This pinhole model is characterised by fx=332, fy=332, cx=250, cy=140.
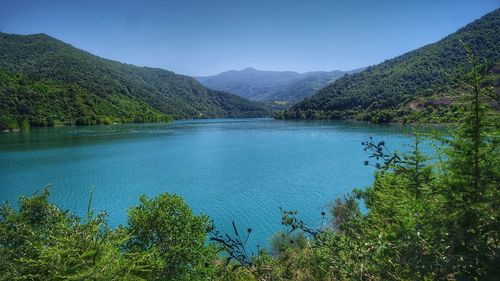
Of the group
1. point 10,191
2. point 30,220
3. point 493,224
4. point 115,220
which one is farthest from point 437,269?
point 10,191

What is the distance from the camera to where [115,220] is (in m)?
31.7

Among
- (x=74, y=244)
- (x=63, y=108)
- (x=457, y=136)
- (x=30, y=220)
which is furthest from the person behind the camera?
(x=63, y=108)

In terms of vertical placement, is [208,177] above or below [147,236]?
below

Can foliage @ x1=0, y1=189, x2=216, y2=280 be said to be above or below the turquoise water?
above

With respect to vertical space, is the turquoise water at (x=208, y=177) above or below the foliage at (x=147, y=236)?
below

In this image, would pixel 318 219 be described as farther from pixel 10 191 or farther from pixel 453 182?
pixel 10 191

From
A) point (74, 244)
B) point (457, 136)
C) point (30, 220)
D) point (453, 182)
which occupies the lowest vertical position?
point (30, 220)

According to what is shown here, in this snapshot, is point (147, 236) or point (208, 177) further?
point (208, 177)

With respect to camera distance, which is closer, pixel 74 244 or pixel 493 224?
pixel 493 224

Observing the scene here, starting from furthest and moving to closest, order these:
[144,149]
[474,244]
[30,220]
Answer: [144,149] < [30,220] < [474,244]

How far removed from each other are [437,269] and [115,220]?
32972 millimetres

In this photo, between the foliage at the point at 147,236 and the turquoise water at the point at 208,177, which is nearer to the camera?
the foliage at the point at 147,236

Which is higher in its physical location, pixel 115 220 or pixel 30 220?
pixel 30 220

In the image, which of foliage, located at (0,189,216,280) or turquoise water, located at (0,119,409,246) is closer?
foliage, located at (0,189,216,280)
